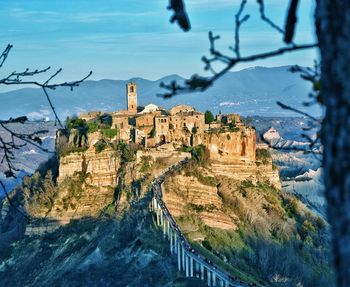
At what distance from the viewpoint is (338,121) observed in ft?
11.1

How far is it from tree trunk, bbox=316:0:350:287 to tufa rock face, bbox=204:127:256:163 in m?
42.8

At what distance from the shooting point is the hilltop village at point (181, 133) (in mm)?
46469

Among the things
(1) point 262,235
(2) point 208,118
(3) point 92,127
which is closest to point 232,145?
(2) point 208,118

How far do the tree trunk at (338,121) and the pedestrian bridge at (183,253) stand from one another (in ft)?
88.4

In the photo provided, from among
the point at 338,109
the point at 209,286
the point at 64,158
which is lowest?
the point at 209,286

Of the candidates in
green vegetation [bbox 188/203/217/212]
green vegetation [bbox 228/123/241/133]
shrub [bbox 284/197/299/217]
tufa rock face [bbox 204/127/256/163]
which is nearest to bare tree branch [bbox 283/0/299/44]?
green vegetation [bbox 188/203/217/212]

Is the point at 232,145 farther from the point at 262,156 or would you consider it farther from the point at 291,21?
the point at 291,21

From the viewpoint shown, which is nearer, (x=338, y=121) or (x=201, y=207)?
(x=338, y=121)

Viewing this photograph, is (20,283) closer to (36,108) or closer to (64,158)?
(64,158)

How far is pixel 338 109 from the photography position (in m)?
3.36

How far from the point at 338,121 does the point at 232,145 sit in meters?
43.9

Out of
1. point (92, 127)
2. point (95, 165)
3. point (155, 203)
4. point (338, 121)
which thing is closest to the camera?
point (338, 121)

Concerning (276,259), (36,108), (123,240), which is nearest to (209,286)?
(123,240)

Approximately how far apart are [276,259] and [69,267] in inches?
404
